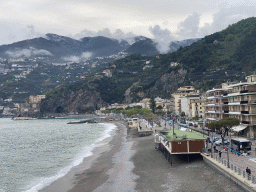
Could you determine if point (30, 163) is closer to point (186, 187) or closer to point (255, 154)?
point (186, 187)

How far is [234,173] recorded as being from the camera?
993 inches

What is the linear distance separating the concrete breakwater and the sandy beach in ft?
1.79

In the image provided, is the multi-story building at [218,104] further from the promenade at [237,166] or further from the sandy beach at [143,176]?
the promenade at [237,166]

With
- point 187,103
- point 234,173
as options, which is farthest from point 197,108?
point 234,173

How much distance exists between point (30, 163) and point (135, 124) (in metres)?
59.7

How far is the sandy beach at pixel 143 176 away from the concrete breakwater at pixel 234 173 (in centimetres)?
55

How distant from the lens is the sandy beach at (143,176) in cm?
2664

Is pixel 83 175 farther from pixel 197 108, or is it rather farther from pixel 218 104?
pixel 197 108

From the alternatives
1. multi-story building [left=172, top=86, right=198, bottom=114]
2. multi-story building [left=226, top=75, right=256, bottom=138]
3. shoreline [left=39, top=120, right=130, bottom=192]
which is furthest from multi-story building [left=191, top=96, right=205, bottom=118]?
shoreline [left=39, top=120, right=130, bottom=192]

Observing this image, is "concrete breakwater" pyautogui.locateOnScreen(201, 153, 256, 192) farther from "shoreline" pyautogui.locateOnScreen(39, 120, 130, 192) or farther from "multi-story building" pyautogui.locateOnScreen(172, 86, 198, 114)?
"multi-story building" pyautogui.locateOnScreen(172, 86, 198, 114)

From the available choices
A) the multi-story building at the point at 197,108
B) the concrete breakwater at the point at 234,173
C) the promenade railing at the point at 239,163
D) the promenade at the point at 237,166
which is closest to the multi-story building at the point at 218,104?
the promenade railing at the point at 239,163

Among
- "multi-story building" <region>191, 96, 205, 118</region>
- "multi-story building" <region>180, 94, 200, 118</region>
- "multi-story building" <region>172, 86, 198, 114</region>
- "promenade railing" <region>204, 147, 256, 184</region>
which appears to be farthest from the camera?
"multi-story building" <region>172, 86, 198, 114</region>

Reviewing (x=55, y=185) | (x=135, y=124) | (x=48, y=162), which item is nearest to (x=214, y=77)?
(x=135, y=124)

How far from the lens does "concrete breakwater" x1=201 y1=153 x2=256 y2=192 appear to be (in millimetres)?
21781
